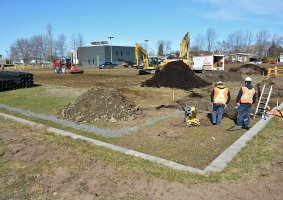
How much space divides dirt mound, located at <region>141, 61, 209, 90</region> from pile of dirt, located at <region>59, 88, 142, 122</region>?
413 inches

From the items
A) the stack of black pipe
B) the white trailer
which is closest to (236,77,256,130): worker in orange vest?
the stack of black pipe

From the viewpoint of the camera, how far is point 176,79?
22859 millimetres

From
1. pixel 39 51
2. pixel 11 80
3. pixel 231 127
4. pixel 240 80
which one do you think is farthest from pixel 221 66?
pixel 39 51

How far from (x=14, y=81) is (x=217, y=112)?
18411mm

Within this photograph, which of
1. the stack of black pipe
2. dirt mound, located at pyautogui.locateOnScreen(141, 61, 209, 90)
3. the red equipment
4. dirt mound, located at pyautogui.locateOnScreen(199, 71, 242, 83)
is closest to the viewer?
dirt mound, located at pyautogui.locateOnScreen(141, 61, 209, 90)

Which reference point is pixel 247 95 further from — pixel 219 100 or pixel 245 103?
pixel 219 100

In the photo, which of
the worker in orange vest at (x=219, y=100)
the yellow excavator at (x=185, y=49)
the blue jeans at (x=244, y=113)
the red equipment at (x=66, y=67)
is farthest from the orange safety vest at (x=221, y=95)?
the red equipment at (x=66, y=67)

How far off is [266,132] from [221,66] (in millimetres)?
33053

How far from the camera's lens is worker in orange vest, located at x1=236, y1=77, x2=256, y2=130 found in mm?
9750

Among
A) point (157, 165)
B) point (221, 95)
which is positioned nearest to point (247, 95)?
point (221, 95)

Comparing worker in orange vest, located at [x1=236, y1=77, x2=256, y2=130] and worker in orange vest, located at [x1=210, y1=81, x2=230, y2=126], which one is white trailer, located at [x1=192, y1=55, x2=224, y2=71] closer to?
worker in orange vest, located at [x1=210, y1=81, x2=230, y2=126]

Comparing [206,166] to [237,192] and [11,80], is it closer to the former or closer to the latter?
[237,192]

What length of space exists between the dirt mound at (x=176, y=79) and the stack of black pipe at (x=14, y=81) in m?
9.64

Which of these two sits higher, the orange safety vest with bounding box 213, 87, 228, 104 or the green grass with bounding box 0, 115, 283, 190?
the orange safety vest with bounding box 213, 87, 228, 104
